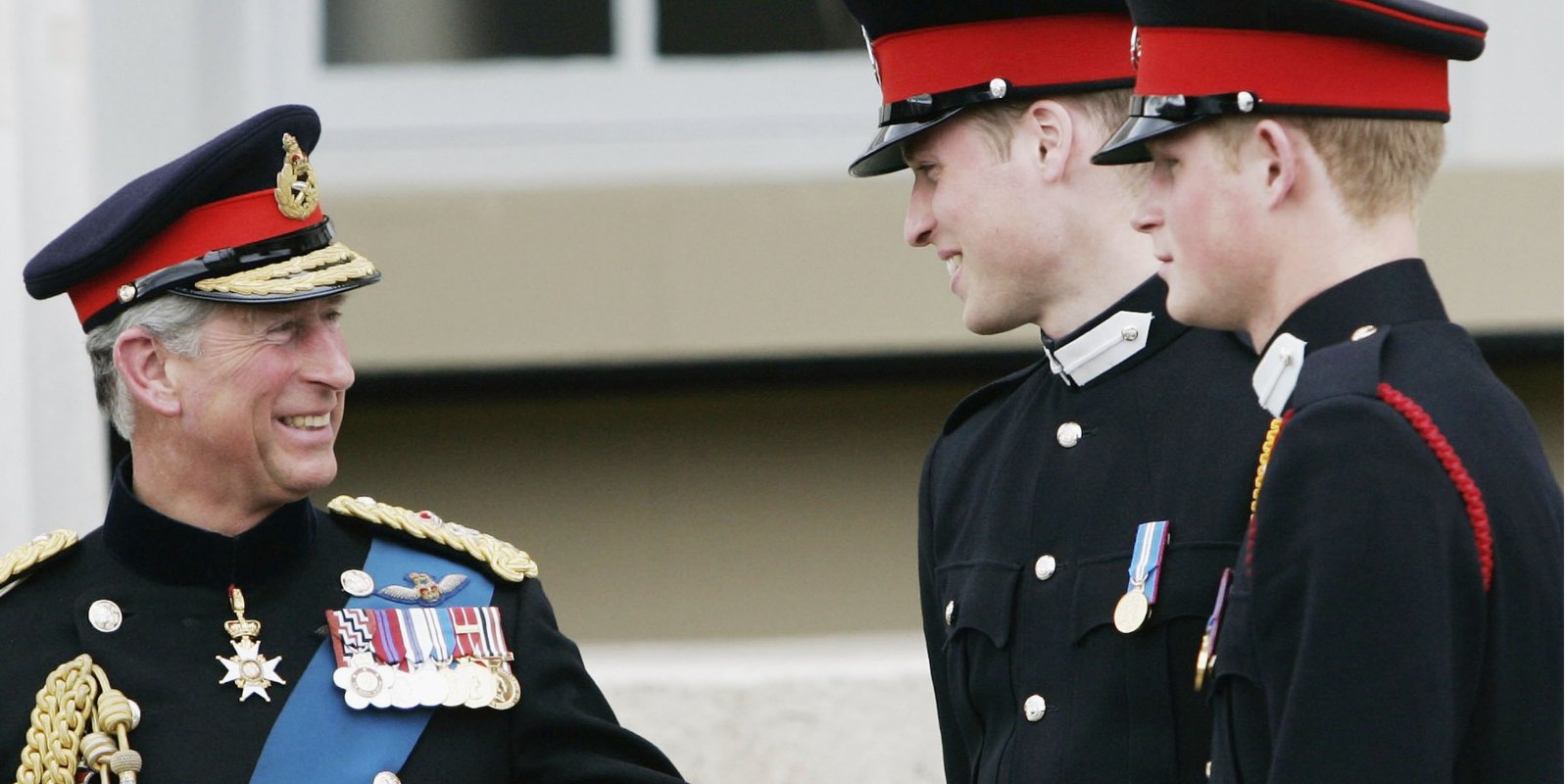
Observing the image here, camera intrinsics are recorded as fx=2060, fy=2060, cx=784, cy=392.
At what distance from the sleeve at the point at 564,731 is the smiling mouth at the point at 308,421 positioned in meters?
0.37

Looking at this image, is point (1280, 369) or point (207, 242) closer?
point (1280, 369)

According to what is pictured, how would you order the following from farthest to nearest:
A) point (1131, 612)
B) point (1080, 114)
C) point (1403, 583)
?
point (1080, 114) < point (1131, 612) < point (1403, 583)

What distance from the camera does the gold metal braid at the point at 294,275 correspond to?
2588mm

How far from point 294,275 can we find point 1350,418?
1.42 meters

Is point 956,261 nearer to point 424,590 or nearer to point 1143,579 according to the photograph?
point 1143,579

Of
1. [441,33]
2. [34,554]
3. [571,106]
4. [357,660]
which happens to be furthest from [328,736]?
[441,33]

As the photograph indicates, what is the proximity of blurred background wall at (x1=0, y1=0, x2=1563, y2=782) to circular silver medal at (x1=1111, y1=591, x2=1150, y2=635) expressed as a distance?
2525 mm

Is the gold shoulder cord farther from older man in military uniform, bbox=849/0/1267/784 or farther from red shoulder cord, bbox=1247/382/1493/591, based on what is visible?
red shoulder cord, bbox=1247/382/1493/591

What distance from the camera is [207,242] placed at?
262 centimetres

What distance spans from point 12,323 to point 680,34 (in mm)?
1733

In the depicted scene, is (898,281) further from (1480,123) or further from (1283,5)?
(1283,5)

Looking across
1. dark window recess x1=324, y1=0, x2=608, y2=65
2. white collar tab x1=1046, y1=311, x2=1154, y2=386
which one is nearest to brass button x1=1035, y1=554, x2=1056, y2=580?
white collar tab x1=1046, y1=311, x2=1154, y2=386

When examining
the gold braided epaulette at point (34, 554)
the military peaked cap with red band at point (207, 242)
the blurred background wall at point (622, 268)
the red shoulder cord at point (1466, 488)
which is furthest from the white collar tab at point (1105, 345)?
the blurred background wall at point (622, 268)

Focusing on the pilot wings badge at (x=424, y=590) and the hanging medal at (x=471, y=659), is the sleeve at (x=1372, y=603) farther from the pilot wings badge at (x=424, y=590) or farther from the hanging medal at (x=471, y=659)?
the pilot wings badge at (x=424, y=590)
